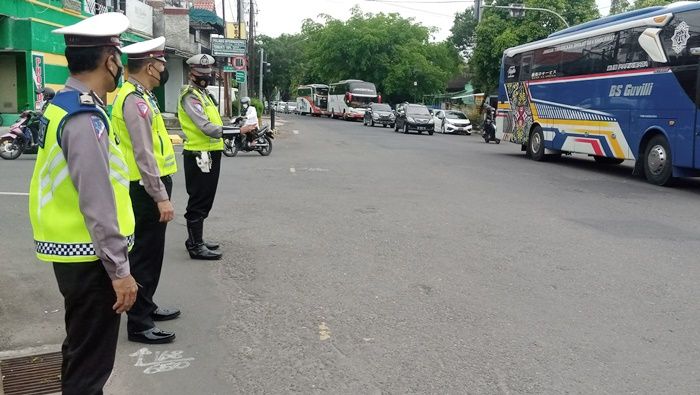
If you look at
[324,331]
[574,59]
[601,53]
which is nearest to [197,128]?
[324,331]

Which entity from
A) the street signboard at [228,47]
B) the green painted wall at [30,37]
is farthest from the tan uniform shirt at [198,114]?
the street signboard at [228,47]

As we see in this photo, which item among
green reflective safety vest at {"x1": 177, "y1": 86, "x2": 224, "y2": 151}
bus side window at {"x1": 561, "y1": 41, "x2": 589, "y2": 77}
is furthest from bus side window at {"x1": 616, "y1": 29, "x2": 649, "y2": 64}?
green reflective safety vest at {"x1": 177, "y1": 86, "x2": 224, "y2": 151}

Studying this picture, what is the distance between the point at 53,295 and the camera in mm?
5098

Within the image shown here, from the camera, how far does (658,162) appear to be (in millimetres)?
12648

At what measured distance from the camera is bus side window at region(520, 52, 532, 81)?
1884 centimetres

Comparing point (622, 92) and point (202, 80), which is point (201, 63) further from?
point (622, 92)

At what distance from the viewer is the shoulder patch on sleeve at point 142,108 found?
159 inches

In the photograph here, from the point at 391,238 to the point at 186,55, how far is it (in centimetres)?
2642

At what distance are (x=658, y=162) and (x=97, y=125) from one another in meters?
12.4

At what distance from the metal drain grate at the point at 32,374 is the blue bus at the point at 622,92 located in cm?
1130

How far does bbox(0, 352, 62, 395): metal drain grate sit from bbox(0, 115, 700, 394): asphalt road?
0.31 meters

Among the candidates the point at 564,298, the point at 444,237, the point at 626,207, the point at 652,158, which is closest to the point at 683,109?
the point at 652,158

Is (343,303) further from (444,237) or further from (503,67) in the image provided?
(503,67)

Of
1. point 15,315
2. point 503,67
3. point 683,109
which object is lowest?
point 15,315
